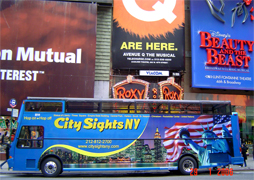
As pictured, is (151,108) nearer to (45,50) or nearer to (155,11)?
(45,50)

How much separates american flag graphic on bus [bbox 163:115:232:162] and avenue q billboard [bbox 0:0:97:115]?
25.8 ft

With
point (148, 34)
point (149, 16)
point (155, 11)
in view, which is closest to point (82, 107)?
point (148, 34)

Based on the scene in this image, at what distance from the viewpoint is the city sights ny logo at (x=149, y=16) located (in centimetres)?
2045

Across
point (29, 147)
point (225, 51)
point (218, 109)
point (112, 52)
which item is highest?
point (225, 51)

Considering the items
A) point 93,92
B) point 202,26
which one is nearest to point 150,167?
point 93,92

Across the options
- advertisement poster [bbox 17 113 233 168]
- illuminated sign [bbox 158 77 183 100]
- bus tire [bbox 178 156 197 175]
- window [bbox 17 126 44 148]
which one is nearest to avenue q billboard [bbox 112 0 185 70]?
illuminated sign [bbox 158 77 183 100]

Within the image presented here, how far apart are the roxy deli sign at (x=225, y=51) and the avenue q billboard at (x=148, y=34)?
215cm

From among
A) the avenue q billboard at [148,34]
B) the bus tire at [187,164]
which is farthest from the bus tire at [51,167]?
the avenue q billboard at [148,34]

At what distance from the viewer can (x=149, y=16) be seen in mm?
20750

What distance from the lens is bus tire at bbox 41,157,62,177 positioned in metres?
11.6

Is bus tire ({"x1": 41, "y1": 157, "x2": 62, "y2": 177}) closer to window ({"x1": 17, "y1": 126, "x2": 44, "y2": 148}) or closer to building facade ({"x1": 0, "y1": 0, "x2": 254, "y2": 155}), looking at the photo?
window ({"x1": 17, "y1": 126, "x2": 44, "y2": 148})

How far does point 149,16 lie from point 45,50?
881 centimetres

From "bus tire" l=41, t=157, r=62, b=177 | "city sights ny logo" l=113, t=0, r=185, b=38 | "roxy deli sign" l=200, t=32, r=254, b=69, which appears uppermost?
"city sights ny logo" l=113, t=0, r=185, b=38

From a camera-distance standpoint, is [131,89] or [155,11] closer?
[131,89]
